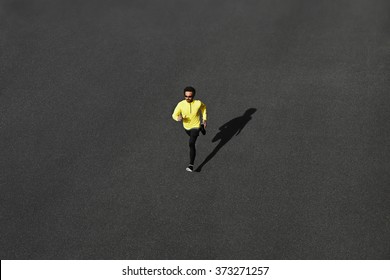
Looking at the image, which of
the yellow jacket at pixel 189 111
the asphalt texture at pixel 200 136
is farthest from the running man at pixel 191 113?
the asphalt texture at pixel 200 136

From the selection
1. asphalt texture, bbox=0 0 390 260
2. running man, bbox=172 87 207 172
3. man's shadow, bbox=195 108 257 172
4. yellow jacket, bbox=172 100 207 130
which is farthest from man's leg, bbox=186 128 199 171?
man's shadow, bbox=195 108 257 172

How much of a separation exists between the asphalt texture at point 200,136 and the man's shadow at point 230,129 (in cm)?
4

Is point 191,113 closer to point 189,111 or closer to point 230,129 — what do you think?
point 189,111

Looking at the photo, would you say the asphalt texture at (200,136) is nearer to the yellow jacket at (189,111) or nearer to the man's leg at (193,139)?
the man's leg at (193,139)

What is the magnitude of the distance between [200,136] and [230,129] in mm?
722

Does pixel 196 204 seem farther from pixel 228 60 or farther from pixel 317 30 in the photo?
pixel 317 30

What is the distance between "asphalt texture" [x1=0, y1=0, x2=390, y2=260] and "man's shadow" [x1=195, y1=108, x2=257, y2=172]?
0.12 ft

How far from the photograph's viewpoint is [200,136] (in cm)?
1104

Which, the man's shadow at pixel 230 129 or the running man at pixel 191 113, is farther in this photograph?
the man's shadow at pixel 230 129

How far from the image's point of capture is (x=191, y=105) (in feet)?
31.2

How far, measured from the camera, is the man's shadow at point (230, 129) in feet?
35.1

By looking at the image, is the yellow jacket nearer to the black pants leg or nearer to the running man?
the running man

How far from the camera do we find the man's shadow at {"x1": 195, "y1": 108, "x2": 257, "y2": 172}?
10703 millimetres

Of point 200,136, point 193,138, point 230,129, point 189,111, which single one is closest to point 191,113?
point 189,111
